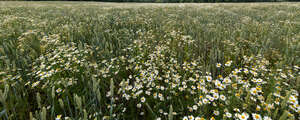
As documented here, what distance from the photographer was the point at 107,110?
5.97 ft

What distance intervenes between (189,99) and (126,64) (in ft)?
4.56

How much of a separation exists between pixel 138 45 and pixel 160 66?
92 centimetres

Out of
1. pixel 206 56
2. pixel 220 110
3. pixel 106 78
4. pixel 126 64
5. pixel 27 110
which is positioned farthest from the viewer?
pixel 206 56

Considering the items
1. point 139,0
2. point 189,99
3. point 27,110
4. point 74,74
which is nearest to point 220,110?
point 189,99

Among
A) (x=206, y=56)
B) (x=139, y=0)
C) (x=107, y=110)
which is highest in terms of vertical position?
(x=139, y=0)

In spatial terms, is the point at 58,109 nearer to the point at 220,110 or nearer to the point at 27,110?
the point at 27,110

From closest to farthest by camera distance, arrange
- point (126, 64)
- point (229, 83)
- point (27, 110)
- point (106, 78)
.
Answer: point (27, 110) → point (229, 83) → point (106, 78) → point (126, 64)

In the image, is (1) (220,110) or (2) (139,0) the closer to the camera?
(1) (220,110)

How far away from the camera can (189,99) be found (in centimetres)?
188

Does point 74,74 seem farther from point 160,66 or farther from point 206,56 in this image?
point 206,56

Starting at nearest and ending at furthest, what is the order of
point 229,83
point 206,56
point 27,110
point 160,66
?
point 27,110 < point 229,83 < point 160,66 < point 206,56

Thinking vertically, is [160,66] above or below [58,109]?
above

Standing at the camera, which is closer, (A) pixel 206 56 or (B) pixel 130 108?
(B) pixel 130 108

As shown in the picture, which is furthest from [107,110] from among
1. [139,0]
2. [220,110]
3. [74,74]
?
[139,0]
